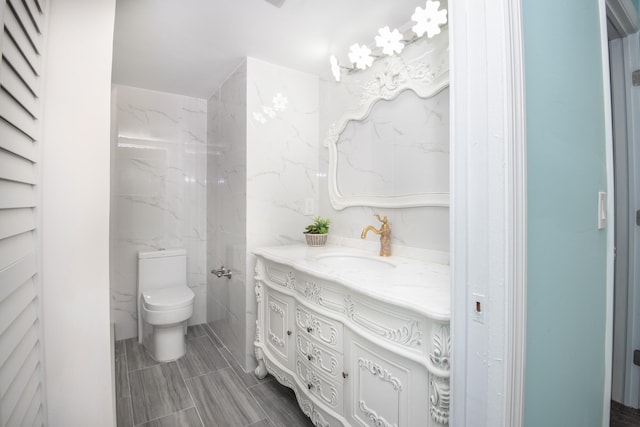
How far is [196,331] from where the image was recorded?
2807 mm

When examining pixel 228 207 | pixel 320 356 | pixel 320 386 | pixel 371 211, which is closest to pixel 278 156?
pixel 228 207

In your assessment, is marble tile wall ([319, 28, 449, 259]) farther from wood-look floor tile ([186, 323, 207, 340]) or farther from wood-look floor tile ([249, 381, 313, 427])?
wood-look floor tile ([186, 323, 207, 340])

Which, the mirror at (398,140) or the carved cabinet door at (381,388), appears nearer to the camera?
the carved cabinet door at (381,388)

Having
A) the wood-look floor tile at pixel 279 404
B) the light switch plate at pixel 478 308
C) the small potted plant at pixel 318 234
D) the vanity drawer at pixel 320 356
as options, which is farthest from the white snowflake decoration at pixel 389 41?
the wood-look floor tile at pixel 279 404

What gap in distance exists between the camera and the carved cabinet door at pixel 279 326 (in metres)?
1.65

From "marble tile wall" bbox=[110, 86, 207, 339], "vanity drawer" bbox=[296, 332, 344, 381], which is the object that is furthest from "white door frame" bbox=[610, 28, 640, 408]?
"marble tile wall" bbox=[110, 86, 207, 339]

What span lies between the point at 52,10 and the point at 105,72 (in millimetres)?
183

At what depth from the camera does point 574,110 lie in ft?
3.02

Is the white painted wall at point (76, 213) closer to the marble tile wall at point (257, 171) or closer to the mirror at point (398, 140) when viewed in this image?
the marble tile wall at point (257, 171)

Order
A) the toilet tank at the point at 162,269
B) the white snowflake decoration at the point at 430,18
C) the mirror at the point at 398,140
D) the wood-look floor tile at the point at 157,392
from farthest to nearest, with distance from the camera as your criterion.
→ the toilet tank at the point at 162,269, the wood-look floor tile at the point at 157,392, the mirror at the point at 398,140, the white snowflake decoration at the point at 430,18

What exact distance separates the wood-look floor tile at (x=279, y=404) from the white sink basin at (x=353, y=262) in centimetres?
89

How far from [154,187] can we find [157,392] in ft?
5.73

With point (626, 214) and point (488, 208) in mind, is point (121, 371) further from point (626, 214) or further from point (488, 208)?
point (626, 214)

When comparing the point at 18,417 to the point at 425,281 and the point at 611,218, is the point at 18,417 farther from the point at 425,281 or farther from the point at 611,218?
the point at 611,218
